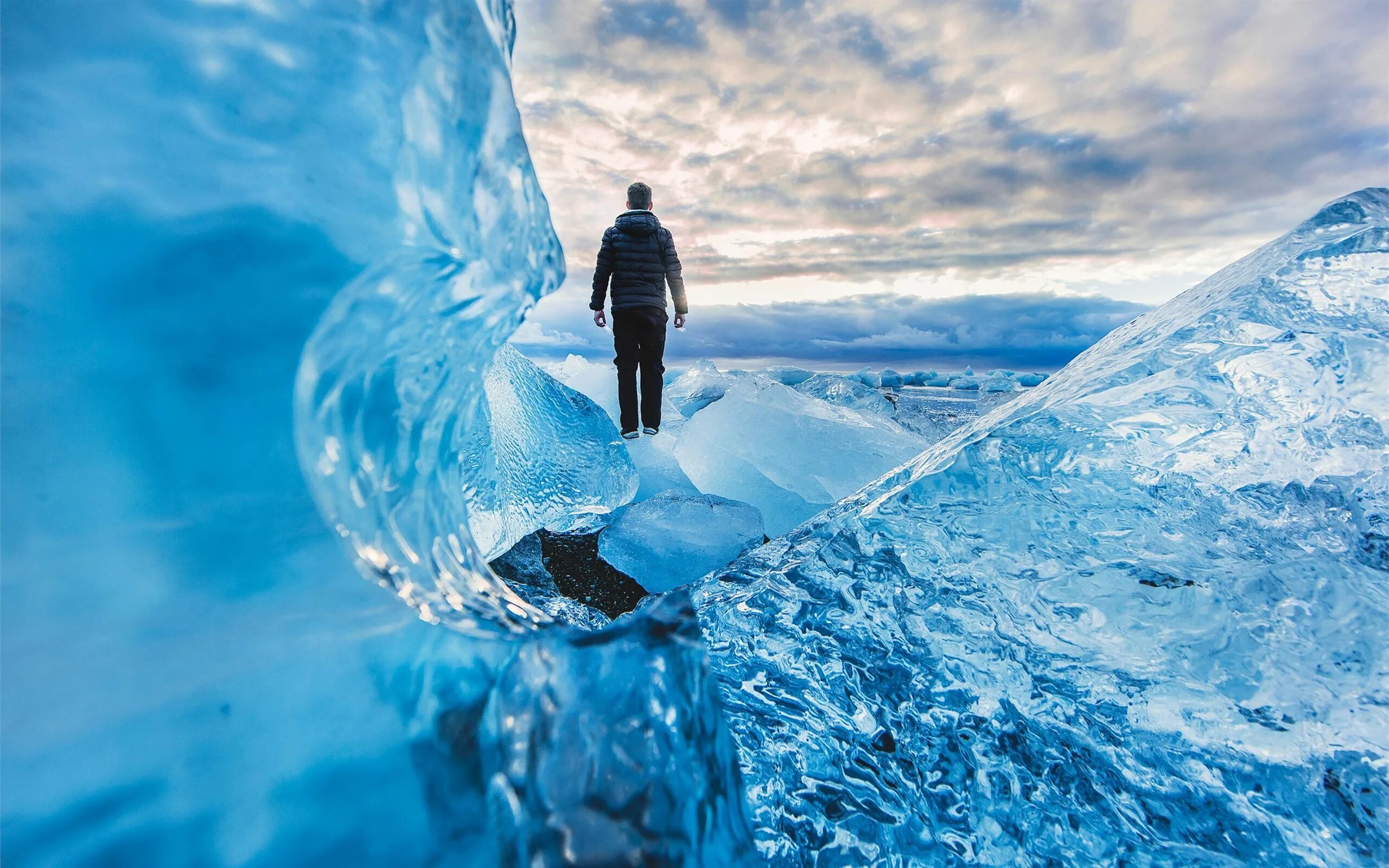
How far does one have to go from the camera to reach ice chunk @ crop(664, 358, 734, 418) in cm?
591

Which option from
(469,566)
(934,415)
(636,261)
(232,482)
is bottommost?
(934,415)

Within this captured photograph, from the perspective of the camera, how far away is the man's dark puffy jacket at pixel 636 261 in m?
4.11

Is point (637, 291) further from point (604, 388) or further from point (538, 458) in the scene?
point (538, 458)

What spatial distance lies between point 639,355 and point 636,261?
65cm

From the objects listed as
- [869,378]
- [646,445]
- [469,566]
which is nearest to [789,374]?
[869,378]

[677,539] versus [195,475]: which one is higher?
[195,475]

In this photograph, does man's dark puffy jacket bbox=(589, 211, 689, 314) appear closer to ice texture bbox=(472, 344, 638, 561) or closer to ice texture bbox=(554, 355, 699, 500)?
ice texture bbox=(554, 355, 699, 500)

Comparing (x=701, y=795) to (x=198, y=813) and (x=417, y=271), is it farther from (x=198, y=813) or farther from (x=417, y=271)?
(x=417, y=271)

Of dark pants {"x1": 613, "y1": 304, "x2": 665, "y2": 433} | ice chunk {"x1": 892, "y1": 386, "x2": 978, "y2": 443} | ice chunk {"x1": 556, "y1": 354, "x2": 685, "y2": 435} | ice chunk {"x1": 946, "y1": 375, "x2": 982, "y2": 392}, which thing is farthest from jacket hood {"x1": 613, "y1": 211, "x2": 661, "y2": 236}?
ice chunk {"x1": 946, "y1": 375, "x2": 982, "y2": 392}

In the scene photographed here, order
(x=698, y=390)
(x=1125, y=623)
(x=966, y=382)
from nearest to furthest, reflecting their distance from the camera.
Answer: (x=1125, y=623) < (x=698, y=390) < (x=966, y=382)

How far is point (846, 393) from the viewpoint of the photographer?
18.0ft

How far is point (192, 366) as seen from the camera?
1.78ft

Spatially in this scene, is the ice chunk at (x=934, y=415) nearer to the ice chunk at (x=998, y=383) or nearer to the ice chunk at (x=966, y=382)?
the ice chunk at (x=998, y=383)

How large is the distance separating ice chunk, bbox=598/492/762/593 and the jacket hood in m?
2.43
